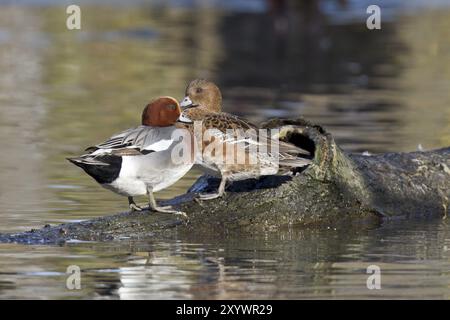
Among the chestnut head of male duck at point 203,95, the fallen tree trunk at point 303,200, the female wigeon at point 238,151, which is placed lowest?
the fallen tree trunk at point 303,200

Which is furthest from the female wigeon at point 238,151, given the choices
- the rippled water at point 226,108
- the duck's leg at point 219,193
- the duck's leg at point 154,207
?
the rippled water at point 226,108

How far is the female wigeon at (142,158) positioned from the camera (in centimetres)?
794

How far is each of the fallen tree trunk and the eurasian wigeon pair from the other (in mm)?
98

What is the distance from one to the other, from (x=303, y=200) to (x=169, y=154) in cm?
107

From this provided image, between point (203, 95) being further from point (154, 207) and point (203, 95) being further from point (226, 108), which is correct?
point (226, 108)

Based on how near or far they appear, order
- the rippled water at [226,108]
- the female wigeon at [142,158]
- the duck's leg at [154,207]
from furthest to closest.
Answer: the duck's leg at [154,207], the female wigeon at [142,158], the rippled water at [226,108]

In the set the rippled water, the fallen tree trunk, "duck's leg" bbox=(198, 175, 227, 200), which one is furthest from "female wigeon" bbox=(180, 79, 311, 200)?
the rippled water

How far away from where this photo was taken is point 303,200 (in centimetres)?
865

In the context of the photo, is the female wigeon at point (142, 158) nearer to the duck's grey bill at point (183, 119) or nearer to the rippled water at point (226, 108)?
the duck's grey bill at point (183, 119)

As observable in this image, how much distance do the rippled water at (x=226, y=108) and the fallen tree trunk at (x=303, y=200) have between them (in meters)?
0.13

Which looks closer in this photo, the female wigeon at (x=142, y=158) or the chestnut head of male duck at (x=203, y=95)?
the female wigeon at (x=142, y=158)

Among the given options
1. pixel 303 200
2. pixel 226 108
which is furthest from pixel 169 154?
pixel 226 108

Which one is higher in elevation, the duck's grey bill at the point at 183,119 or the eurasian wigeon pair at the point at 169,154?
the duck's grey bill at the point at 183,119

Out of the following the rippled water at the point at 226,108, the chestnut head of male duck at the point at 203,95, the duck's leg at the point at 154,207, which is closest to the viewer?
the rippled water at the point at 226,108
